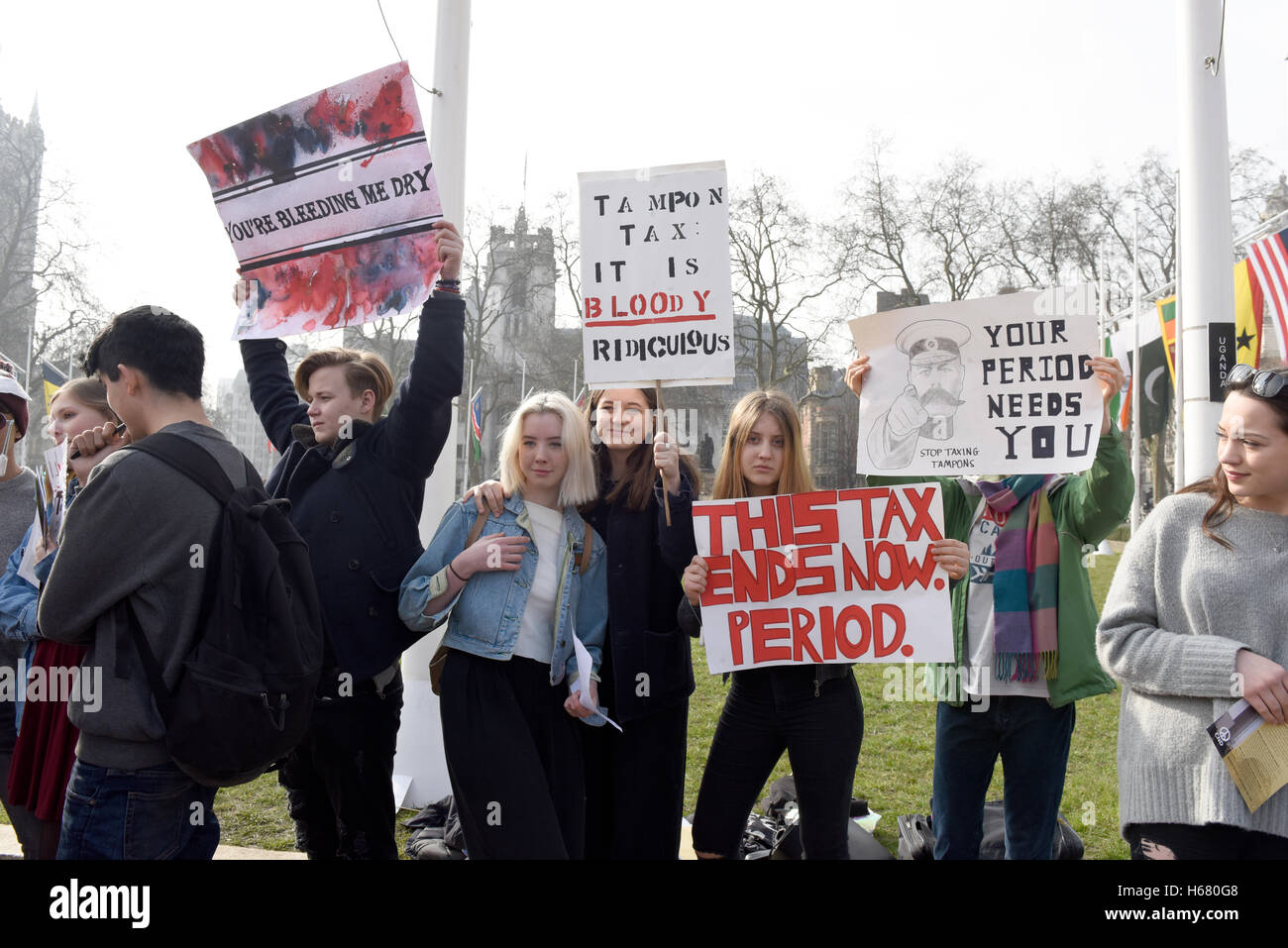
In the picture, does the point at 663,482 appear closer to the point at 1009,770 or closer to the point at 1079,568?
the point at 1079,568

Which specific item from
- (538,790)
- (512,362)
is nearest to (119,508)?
(538,790)

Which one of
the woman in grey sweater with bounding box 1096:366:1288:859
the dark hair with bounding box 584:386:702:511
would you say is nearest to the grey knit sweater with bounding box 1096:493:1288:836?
the woman in grey sweater with bounding box 1096:366:1288:859

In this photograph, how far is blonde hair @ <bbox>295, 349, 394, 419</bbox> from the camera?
12.5ft

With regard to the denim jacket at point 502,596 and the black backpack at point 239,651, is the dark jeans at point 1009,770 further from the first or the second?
the black backpack at point 239,651

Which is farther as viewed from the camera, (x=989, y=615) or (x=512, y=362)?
(x=512, y=362)

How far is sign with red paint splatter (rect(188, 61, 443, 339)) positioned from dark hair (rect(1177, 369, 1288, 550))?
2758 millimetres

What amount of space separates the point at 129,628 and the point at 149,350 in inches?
32.8

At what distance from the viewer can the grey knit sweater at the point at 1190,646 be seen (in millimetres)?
2688

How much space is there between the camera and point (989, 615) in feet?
12.7

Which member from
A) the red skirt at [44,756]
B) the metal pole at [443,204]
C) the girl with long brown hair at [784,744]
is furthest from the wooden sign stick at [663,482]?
the red skirt at [44,756]

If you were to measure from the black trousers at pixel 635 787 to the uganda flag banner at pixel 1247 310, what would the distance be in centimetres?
343

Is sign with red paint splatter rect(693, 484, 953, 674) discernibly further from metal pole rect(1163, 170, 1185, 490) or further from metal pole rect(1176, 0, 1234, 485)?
metal pole rect(1176, 0, 1234, 485)
